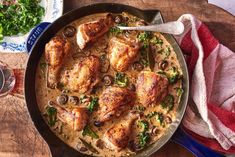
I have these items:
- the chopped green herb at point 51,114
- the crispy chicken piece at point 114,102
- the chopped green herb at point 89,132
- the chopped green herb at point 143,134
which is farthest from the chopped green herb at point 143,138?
the chopped green herb at point 51,114

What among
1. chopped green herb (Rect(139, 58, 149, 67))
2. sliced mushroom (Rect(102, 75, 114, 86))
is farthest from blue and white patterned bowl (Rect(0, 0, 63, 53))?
Result: chopped green herb (Rect(139, 58, 149, 67))

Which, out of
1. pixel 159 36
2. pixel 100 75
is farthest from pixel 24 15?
pixel 159 36

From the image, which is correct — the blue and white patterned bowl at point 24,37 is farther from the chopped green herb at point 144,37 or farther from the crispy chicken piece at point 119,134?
the crispy chicken piece at point 119,134

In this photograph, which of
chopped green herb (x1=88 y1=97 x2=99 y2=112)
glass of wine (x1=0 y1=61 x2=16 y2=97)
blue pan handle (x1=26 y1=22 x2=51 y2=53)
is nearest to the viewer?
chopped green herb (x1=88 y1=97 x2=99 y2=112)

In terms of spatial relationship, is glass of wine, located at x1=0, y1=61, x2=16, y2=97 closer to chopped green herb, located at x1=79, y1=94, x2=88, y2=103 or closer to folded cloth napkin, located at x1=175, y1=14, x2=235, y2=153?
chopped green herb, located at x1=79, y1=94, x2=88, y2=103

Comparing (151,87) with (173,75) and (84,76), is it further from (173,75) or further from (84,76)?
(84,76)

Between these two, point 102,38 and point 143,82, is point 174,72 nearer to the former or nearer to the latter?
point 143,82

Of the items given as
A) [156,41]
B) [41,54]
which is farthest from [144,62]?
[41,54]
